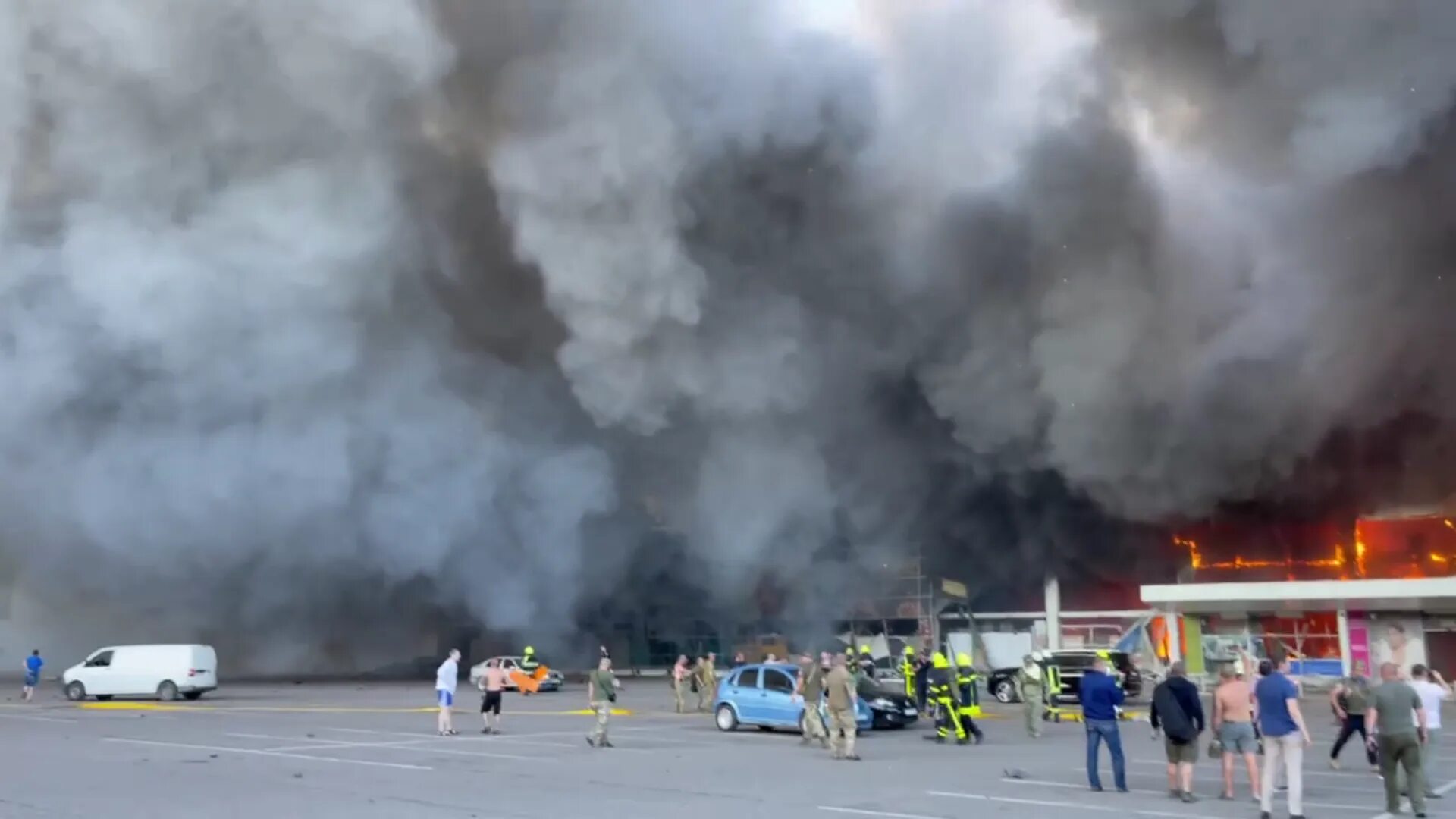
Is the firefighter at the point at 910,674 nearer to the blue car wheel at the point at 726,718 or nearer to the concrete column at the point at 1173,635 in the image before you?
the blue car wheel at the point at 726,718

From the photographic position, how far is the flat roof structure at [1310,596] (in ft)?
96.2

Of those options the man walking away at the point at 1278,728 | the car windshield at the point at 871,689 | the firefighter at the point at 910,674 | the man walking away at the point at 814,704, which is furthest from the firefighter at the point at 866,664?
the man walking away at the point at 1278,728

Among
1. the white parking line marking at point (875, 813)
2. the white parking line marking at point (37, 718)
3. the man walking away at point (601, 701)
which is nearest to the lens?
the white parking line marking at point (875, 813)

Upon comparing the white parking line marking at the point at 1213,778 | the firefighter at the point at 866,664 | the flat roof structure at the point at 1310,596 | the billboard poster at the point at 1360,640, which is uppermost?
the flat roof structure at the point at 1310,596

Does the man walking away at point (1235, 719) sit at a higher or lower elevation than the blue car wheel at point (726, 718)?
higher

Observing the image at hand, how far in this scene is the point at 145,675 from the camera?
95.6ft

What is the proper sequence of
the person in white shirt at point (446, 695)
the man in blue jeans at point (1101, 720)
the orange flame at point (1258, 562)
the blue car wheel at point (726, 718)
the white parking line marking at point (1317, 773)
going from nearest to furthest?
the man in blue jeans at point (1101, 720) < the white parking line marking at point (1317, 773) < the person in white shirt at point (446, 695) < the blue car wheel at point (726, 718) < the orange flame at point (1258, 562)

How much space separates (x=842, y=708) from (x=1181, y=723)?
16.7ft

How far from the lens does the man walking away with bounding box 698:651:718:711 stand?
83.8 feet

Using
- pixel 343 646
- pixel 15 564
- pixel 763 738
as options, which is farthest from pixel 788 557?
pixel 15 564

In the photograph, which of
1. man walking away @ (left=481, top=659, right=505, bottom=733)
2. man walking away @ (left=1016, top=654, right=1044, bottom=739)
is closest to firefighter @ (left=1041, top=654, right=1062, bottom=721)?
man walking away @ (left=1016, top=654, right=1044, bottom=739)

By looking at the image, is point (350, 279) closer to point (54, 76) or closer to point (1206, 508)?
point (54, 76)

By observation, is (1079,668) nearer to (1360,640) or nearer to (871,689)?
(871,689)

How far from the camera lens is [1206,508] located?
36.3 meters
